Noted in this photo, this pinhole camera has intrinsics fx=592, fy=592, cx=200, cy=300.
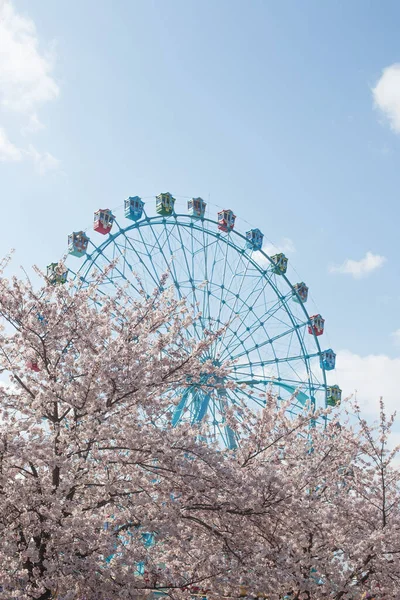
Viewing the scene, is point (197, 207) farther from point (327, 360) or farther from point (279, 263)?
point (327, 360)

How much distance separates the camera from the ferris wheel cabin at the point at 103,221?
80.0ft

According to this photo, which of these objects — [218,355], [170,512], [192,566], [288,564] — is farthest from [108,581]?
[218,355]

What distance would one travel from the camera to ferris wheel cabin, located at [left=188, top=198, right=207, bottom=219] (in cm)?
2727

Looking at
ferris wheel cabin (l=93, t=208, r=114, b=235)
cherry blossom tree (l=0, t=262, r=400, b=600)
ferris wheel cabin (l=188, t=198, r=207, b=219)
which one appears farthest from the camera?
ferris wheel cabin (l=188, t=198, r=207, b=219)

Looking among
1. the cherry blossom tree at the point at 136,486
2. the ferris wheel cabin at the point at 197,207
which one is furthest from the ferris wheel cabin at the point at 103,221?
the cherry blossom tree at the point at 136,486

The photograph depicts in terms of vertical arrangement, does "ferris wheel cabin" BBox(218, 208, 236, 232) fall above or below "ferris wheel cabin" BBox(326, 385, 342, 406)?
above

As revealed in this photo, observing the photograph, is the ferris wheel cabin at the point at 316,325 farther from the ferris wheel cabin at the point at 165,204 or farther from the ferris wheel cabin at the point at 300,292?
the ferris wheel cabin at the point at 165,204

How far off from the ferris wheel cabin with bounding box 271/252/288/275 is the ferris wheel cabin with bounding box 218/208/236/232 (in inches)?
106

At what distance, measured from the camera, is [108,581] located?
803 centimetres

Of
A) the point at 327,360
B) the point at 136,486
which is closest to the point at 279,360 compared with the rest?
the point at 327,360

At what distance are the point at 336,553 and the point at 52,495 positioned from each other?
5806 millimetres

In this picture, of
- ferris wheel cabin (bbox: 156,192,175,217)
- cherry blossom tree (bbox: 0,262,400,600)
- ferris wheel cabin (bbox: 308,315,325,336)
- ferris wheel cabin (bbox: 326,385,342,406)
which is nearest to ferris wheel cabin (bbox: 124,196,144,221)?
ferris wheel cabin (bbox: 156,192,175,217)

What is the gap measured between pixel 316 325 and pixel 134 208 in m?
10.7

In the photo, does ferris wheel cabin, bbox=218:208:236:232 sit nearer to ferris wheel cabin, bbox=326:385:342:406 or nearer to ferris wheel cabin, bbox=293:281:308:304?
ferris wheel cabin, bbox=293:281:308:304
